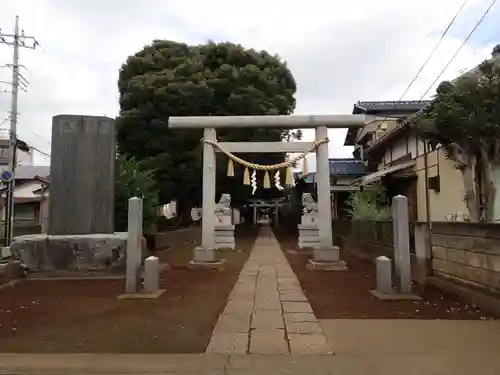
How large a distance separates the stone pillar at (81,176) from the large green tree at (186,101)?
38.3 ft

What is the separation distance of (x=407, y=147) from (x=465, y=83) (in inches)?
355

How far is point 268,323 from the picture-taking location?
636 cm

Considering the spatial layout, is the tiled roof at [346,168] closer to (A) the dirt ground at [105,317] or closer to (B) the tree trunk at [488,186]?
(B) the tree trunk at [488,186]

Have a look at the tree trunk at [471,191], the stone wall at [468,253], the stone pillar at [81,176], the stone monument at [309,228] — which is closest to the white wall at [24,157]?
the stone monument at [309,228]

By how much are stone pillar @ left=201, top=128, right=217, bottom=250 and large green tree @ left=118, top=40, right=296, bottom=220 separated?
26.5ft

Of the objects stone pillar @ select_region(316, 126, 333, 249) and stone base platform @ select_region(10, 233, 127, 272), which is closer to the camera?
stone base platform @ select_region(10, 233, 127, 272)

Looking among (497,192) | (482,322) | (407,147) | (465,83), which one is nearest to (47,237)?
(482,322)

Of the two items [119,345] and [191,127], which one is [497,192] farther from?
[119,345]

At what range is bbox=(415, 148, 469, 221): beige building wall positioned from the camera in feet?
50.1

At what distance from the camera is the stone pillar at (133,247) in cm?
862

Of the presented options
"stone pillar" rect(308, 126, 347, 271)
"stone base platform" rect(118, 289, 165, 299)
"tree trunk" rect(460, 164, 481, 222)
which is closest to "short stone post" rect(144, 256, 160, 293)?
"stone base platform" rect(118, 289, 165, 299)

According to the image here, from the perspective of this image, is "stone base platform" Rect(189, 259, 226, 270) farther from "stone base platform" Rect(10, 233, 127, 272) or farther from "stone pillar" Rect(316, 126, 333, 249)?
"stone base platform" Rect(10, 233, 127, 272)

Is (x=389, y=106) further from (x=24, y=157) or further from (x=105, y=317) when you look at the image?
(x=24, y=157)

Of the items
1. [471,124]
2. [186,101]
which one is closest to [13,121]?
[186,101]
